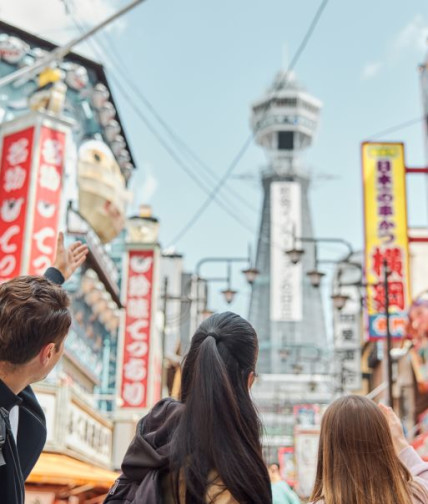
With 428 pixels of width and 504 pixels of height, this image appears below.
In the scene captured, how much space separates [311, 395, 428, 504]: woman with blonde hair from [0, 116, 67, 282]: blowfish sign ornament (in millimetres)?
11685

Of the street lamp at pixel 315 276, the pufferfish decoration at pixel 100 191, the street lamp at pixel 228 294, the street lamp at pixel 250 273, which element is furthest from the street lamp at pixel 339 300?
the pufferfish decoration at pixel 100 191

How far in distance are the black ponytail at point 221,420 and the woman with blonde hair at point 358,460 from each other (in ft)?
2.02

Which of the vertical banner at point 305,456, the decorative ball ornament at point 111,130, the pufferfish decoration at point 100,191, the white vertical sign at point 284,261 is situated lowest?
the vertical banner at point 305,456

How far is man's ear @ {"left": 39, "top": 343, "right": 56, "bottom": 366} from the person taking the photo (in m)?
2.97

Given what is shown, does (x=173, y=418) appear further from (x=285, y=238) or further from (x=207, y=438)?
(x=285, y=238)

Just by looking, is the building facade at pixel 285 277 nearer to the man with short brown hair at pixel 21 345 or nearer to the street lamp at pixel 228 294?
the street lamp at pixel 228 294

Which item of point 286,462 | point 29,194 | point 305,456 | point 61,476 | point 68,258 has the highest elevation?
point 29,194

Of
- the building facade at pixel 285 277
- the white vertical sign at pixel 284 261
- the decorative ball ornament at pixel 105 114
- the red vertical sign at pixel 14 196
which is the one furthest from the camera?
the white vertical sign at pixel 284 261

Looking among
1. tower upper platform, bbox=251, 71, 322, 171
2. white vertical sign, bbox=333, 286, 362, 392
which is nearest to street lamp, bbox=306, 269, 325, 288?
white vertical sign, bbox=333, 286, 362, 392

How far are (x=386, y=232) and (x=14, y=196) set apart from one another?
9.72 meters

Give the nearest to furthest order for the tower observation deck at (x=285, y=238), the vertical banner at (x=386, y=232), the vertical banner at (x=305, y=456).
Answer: the vertical banner at (x=386, y=232)
the vertical banner at (x=305, y=456)
the tower observation deck at (x=285, y=238)

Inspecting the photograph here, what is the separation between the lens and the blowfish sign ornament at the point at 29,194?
49.1 ft

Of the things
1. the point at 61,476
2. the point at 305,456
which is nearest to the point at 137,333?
the point at 305,456

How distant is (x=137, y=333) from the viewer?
78.8 ft
